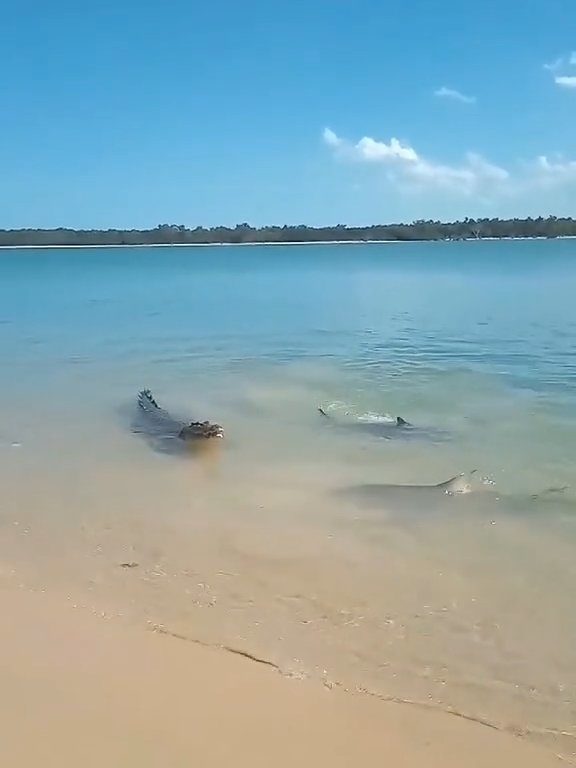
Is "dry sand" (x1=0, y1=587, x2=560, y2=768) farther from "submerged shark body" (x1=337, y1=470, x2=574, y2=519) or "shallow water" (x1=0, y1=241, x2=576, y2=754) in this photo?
"submerged shark body" (x1=337, y1=470, x2=574, y2=519)

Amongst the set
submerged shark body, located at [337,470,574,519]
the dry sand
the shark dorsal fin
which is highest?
the dry sand

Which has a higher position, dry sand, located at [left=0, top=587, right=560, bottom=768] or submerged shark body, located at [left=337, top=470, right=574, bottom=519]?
dry sand, located at [left=0, top=587, right=560, bottom=768]

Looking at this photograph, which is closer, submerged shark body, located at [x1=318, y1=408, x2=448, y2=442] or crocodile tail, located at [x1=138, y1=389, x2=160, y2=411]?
submerged shark body, located at [x1=318, y1=408, x2=448, y2=442]

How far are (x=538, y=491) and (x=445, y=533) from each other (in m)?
1.59

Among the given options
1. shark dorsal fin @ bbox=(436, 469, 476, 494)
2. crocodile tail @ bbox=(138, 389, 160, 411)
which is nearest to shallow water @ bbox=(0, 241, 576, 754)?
shark dorsal fin @ bbox=(436, 469, 476, 494)

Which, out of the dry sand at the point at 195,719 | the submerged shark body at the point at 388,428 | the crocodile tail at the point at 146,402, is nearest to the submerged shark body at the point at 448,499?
the submerged shark body at the point at 388,428

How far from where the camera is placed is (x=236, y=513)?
7.20m

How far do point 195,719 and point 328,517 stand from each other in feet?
11.3

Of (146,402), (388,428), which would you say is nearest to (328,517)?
(388,428)

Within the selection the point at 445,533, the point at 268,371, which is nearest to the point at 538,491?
the point at 445,533

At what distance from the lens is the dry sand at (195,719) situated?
3471 millimetres

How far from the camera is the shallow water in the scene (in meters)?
4.59

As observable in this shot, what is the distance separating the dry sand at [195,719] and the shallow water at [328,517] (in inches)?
9.4

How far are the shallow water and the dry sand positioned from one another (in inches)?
9.4
